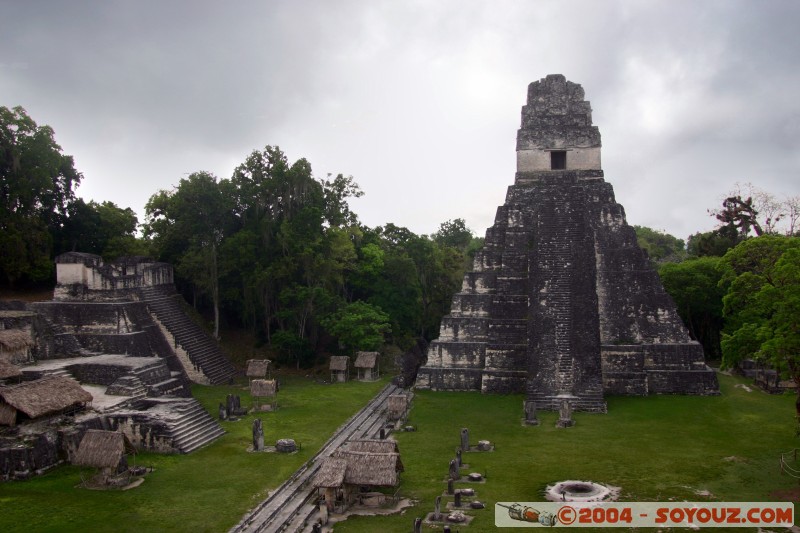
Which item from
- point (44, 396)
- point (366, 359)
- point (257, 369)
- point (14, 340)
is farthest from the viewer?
point (366, 359)

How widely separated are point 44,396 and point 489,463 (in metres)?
12.0

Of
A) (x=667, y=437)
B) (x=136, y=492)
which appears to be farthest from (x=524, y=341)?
(x=136, y=492)

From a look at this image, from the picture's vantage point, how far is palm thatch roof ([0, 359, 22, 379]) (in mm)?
18372

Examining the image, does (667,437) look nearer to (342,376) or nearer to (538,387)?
(538,387)

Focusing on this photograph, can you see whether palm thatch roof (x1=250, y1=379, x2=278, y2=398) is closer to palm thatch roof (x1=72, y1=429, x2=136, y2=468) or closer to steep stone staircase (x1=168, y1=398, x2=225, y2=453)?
steep stone staircase (x1=168, y1=398, x2=225, y2=453)

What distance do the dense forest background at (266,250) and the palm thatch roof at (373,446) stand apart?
527 inches

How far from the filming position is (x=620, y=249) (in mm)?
25922

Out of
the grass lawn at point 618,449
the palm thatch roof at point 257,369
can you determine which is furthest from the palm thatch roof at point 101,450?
the palm thatch roof at point 257,369

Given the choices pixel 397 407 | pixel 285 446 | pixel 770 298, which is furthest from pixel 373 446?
pixel 770 298

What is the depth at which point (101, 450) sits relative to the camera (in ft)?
49.8

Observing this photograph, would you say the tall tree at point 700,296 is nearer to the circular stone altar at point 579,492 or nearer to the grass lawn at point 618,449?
the grass lawn at point 618,449

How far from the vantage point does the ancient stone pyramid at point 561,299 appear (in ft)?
75.5

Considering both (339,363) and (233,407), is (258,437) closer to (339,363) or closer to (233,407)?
(233,407)

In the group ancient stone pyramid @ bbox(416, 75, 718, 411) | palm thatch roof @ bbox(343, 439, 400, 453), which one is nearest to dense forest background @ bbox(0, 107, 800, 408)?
ancient stone pyramid @ bbox(416, 75, 718, 411)
